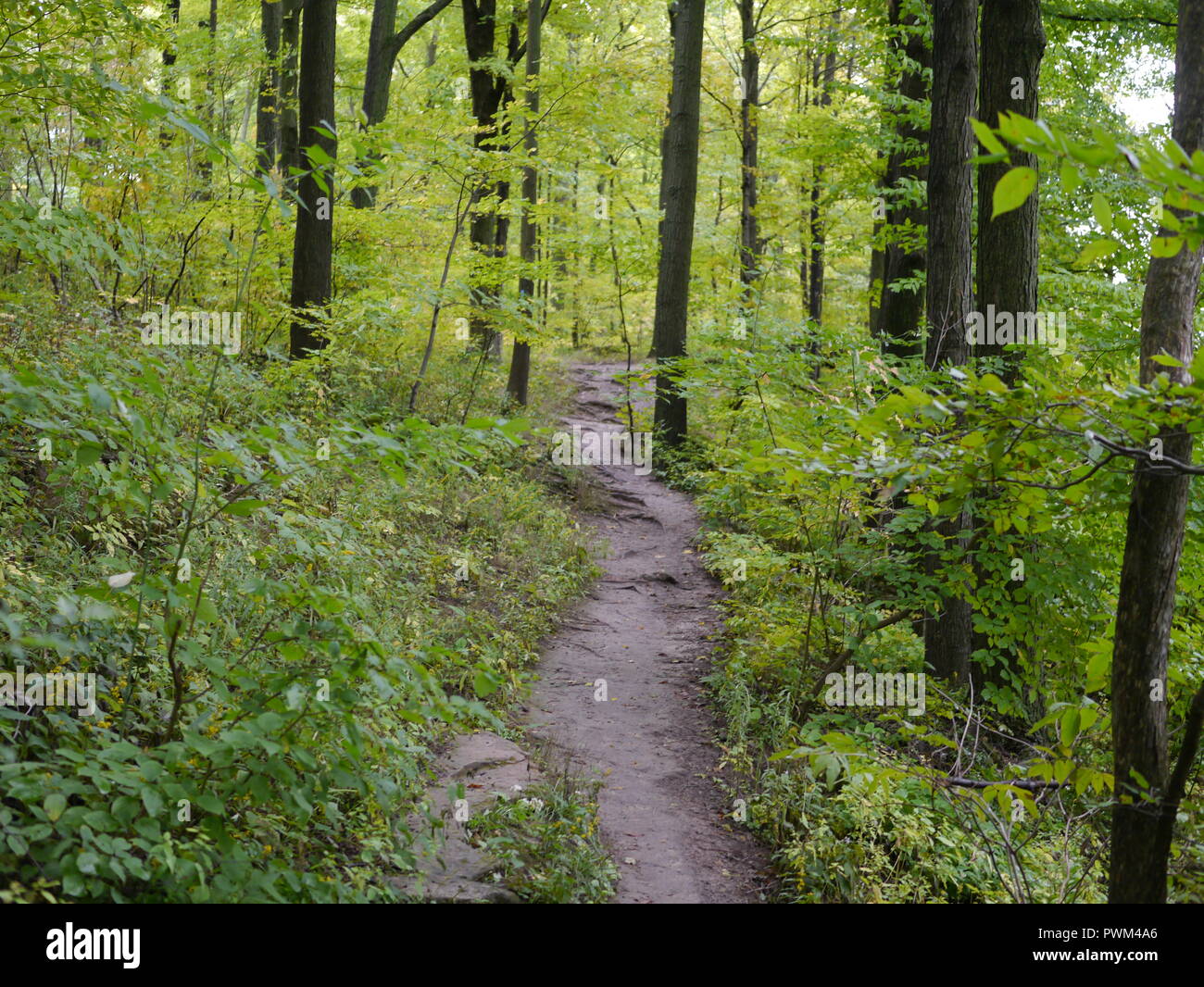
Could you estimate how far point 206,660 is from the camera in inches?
115

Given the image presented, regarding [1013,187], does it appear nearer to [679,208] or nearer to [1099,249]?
[1099,249]

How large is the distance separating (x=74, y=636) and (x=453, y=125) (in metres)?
9.71

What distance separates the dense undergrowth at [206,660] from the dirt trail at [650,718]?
0.46 metres

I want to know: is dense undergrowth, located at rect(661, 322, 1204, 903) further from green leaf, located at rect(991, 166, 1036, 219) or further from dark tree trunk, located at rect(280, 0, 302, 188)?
dark tree trunk, located at rect(280, 0, 302, 188)

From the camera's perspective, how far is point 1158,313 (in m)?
3.54

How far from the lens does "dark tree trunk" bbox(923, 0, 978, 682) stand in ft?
22.1

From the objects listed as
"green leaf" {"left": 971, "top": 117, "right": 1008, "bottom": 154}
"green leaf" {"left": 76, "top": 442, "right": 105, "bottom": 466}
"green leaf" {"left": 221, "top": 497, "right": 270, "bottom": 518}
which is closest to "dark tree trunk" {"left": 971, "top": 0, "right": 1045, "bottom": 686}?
"green leaf" {"left": 971, "top": 117, "right": 1008, "bottom": 154}

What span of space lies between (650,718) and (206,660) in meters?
4.70

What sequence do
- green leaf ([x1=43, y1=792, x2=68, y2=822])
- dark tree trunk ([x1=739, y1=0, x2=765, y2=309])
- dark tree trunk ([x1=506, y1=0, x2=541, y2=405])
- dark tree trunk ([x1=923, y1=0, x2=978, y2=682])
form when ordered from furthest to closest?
dark tree trunk ([x1=739, y1=0, x2=765, y2=309]) → dark tree trunk ([x1=506, y1=0, x2=541, y2=405]) → dark tree trunk ([x1=923, y1=0, x2=978, y2=682]) → green leaf ([x1=43, y1=792, x2=68, y2=822])

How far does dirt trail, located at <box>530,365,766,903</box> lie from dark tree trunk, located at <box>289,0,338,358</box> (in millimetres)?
4684

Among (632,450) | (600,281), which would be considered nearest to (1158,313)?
(632,450)

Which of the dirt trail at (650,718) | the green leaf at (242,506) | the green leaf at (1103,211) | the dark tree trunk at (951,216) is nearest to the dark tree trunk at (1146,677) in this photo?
the green leaf at (1103,211)

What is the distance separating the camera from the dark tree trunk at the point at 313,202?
9367 millimetres
